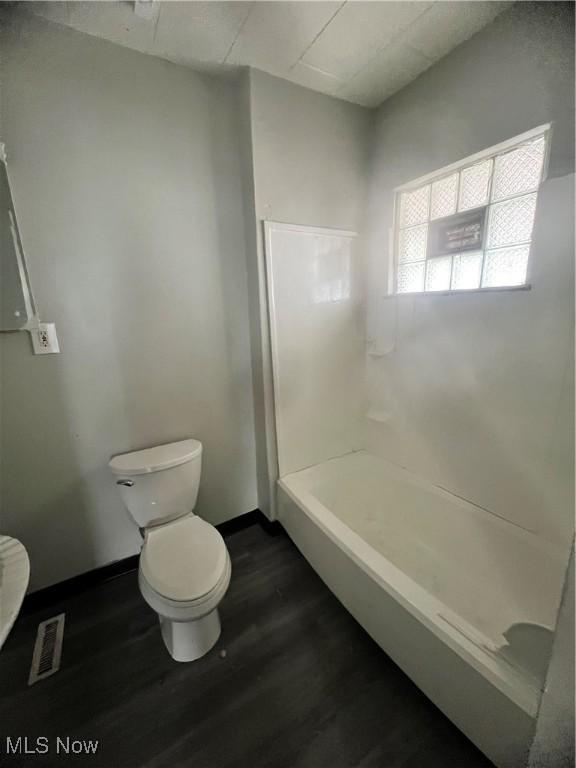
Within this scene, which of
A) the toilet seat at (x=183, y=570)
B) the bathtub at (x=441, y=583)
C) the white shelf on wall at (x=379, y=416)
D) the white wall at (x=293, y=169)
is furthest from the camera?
the white shelf on wall at (x=379, y=416)

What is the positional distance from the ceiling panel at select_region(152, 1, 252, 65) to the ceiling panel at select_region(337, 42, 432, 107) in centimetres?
64

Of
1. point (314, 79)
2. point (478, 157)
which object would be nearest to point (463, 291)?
point (478, 157)

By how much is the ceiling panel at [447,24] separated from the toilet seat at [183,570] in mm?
2311

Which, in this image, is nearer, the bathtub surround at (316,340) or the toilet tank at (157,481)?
the bathtub surround at (316,340)

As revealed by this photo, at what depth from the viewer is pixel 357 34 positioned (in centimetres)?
120

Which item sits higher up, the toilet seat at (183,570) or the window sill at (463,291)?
the window sill at (463,291)

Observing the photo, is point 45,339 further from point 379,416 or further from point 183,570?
point 379,416

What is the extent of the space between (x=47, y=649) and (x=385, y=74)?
3.06 m

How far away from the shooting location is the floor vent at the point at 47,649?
1.13 metres

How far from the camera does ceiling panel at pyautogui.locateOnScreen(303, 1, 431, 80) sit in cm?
110

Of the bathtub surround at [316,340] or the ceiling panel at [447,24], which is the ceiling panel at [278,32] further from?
the ceiling panel at [447,24]

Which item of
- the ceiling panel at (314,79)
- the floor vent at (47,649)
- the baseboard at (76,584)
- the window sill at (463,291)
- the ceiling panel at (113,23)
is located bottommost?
the floor vent at (47,649)

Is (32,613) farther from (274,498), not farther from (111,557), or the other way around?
(274,498)

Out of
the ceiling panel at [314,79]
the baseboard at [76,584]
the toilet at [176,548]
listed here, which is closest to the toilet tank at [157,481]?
the toilet at [176,548]
